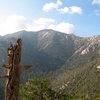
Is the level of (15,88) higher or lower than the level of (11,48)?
lower

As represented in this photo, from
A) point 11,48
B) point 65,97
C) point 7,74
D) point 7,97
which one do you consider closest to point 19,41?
point 11,48

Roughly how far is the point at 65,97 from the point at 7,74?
56401 millimetres

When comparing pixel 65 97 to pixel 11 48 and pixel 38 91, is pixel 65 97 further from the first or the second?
pixel 11 48

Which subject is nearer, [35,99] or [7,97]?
[7,97]

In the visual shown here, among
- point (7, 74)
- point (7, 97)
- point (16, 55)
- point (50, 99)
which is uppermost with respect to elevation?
point (16, 55)

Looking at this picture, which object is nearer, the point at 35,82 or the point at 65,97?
the point at 35,82

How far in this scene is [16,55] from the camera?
44.8ft

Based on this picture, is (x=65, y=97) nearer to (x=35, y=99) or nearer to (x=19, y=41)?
Answer: (x=35, y=99)

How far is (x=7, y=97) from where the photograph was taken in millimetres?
13352

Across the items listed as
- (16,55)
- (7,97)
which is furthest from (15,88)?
(16,55)

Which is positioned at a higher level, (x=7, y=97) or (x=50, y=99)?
(x=7, y=97)

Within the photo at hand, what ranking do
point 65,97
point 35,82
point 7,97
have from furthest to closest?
point 65,97 < point 35,82 < point 7,97

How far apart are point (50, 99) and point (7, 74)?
52651 millimetres

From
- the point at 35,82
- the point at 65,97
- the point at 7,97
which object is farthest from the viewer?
the point at 65,97
